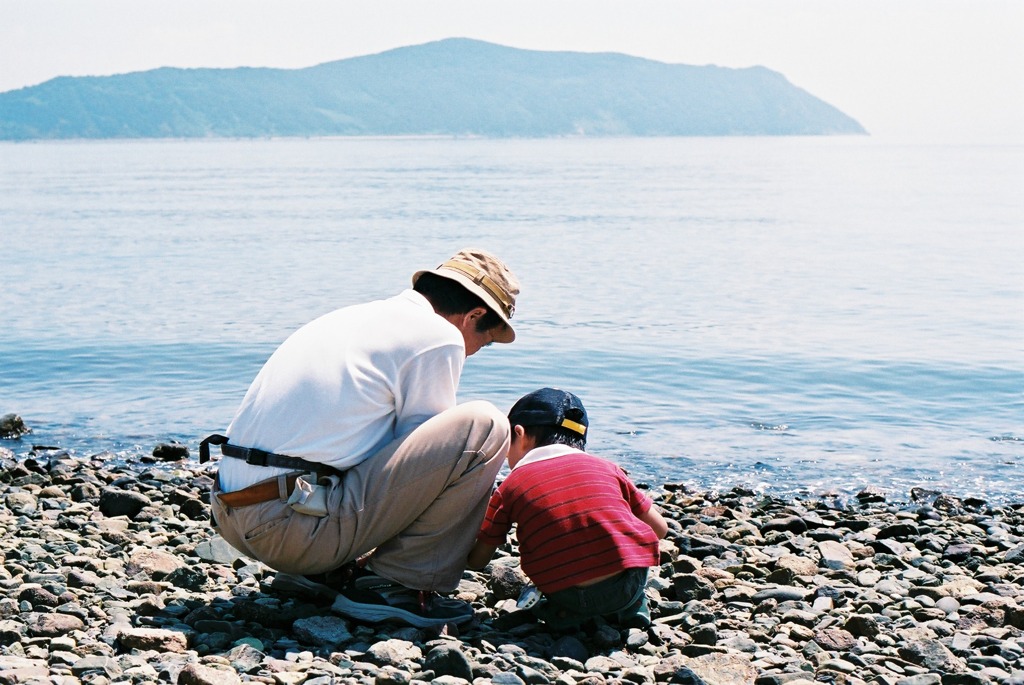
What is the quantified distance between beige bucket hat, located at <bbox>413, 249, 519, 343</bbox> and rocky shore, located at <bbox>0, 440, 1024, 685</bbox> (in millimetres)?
1332

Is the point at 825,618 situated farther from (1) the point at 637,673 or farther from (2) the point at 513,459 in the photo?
(2) the point at 513,459

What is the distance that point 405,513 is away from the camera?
4996mm

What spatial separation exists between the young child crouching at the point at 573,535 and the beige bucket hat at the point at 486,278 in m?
0.51

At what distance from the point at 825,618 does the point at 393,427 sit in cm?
218

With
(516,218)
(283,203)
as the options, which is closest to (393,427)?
(516,218)

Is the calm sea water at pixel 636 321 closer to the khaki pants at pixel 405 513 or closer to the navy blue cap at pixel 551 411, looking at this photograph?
the navy blue cap at pixel 551 411

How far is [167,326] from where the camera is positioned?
62.8 ft

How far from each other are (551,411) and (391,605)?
111cm

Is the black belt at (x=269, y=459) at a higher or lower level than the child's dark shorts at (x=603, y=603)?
higher

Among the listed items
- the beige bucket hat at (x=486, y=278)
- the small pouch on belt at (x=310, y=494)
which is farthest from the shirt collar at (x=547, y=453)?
the small pouch on belt at (x=310, y=494)

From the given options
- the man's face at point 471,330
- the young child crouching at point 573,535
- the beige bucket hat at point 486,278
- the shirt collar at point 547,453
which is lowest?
the young child crouching at point 573,535

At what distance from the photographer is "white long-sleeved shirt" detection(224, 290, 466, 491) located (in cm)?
483

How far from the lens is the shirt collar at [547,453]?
5242 mm

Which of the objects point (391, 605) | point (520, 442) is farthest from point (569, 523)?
point (391, 605)
